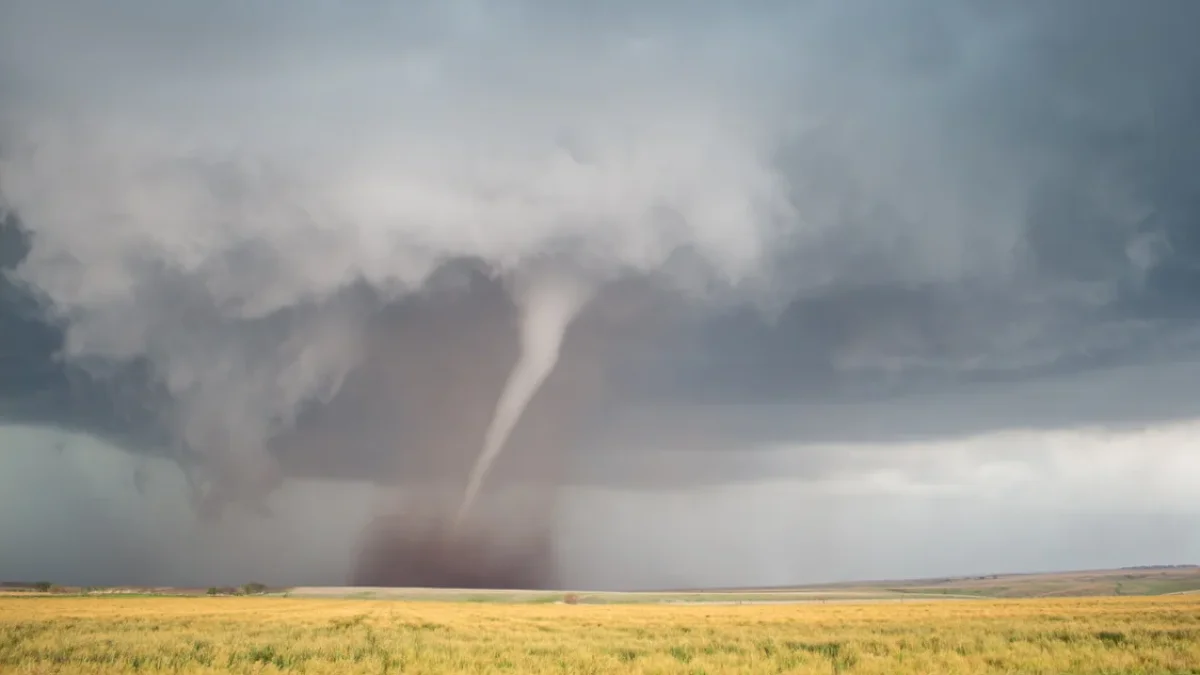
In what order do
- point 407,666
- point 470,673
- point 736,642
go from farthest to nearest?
point 736,642 < point 407,666 < point 470,673

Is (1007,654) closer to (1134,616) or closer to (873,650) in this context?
(873,650)

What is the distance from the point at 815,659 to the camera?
29875 millimetres

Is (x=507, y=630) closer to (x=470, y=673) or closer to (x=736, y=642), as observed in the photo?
(x=736, y=642)


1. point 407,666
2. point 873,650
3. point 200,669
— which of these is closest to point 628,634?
point 873,650

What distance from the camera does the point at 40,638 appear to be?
39.0m

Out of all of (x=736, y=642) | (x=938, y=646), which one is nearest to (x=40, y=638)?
(x=736, y=642)

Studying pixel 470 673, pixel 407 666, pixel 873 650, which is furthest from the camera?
pixel 873 650

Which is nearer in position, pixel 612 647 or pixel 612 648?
pixel 612 648

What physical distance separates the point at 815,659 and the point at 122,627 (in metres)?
41.8

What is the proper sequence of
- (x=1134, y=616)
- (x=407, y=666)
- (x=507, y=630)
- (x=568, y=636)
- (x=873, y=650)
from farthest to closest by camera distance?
(x=1134, y=616) < (x=507, y=630) < (x=568, y=636) < (x=873, y=650) < (x=407, y=666)

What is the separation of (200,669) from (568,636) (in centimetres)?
2131

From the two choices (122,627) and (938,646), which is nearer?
(938,646)

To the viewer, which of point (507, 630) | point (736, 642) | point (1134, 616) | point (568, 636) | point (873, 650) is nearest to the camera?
point (873, 650)

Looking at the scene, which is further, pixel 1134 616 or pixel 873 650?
pixel 1134 616
